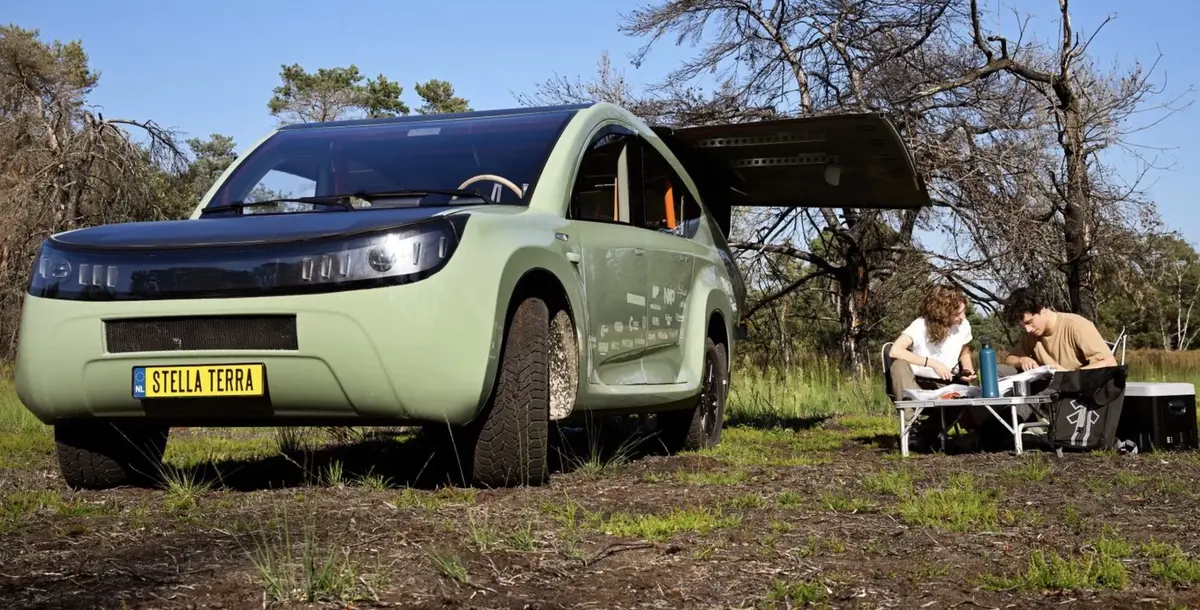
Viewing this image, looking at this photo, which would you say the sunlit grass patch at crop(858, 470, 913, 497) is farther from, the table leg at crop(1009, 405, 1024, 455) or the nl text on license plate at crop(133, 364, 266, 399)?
the nl text on license plate at crop(133, 364, 266, 399)

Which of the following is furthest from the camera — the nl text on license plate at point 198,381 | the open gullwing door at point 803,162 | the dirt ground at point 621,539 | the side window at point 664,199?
the open gullwing door at point 803,162

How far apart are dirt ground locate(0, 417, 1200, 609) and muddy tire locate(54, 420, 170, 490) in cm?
14

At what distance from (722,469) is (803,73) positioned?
1231cm

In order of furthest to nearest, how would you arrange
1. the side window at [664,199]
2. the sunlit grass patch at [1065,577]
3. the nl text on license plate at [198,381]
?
the side window at [664,199] → the nl text on license plate at [198,381] → the sunlit grass patch at [1065,577]

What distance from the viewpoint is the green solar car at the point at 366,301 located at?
4.97 m

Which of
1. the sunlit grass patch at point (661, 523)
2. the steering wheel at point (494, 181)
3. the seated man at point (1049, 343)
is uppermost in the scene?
the steering wheel at point (494, 181)

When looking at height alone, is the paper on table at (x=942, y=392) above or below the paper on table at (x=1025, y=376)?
below

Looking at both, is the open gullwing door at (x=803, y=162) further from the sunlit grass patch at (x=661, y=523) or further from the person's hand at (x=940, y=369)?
the sunlit grass patch at (x=661, y=523)

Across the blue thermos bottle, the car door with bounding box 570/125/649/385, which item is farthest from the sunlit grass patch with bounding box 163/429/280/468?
the blue thermos bottle

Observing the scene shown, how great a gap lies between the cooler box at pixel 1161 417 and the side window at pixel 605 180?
3.11 m

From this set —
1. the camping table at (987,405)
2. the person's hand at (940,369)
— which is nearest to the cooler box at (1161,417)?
the camping table at (987,405)

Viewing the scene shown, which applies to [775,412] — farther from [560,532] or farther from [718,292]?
[560,532]

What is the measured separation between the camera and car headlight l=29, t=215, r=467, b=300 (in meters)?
4.95

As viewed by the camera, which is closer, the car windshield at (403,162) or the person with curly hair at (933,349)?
the car windshield at (403,162)
